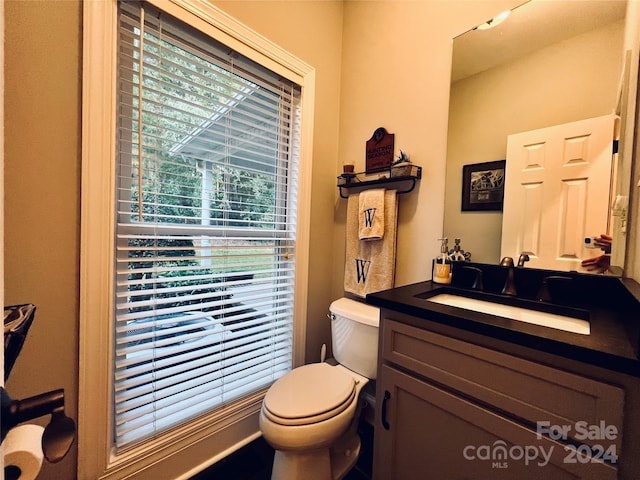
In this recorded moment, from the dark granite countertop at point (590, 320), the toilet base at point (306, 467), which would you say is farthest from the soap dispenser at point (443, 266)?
the toilet base at point (306, 467)

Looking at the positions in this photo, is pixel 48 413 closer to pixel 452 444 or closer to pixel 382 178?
pixel 452 444

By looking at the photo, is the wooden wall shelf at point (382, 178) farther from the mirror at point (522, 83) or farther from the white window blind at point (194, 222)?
the white window blind at point (194, 222)

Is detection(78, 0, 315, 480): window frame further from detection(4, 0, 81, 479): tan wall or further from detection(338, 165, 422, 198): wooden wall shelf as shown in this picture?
detection(338, 165, 422, 198): wooden wall shelf

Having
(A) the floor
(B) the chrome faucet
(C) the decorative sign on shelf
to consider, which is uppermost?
(C) the decorative sign on shelf

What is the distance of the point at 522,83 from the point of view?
1.14 meters

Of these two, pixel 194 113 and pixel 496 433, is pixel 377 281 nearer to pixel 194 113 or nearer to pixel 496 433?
pixel 496 433

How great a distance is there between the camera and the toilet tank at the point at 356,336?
4.18 feet

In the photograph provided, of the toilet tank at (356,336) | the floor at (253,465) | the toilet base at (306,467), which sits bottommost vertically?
the floor at (253,465)

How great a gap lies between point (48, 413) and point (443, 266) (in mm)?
1334

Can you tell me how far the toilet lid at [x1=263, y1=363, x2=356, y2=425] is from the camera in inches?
40.1

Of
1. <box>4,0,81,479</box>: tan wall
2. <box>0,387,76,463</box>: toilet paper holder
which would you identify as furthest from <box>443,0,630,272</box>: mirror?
<box>4,0,81,479</box>: tan wall

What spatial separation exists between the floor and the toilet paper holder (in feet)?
3.69

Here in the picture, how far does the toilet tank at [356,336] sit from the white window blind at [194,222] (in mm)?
347

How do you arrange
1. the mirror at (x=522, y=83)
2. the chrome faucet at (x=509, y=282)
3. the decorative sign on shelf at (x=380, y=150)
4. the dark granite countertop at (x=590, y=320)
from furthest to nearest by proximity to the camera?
the decorative sign on shelf at (x=380, y=150), the chrome faucet at (x=509, y=282), the mirror at (x=522, y=83), the dark granite countertop at (x=590, y=320)
